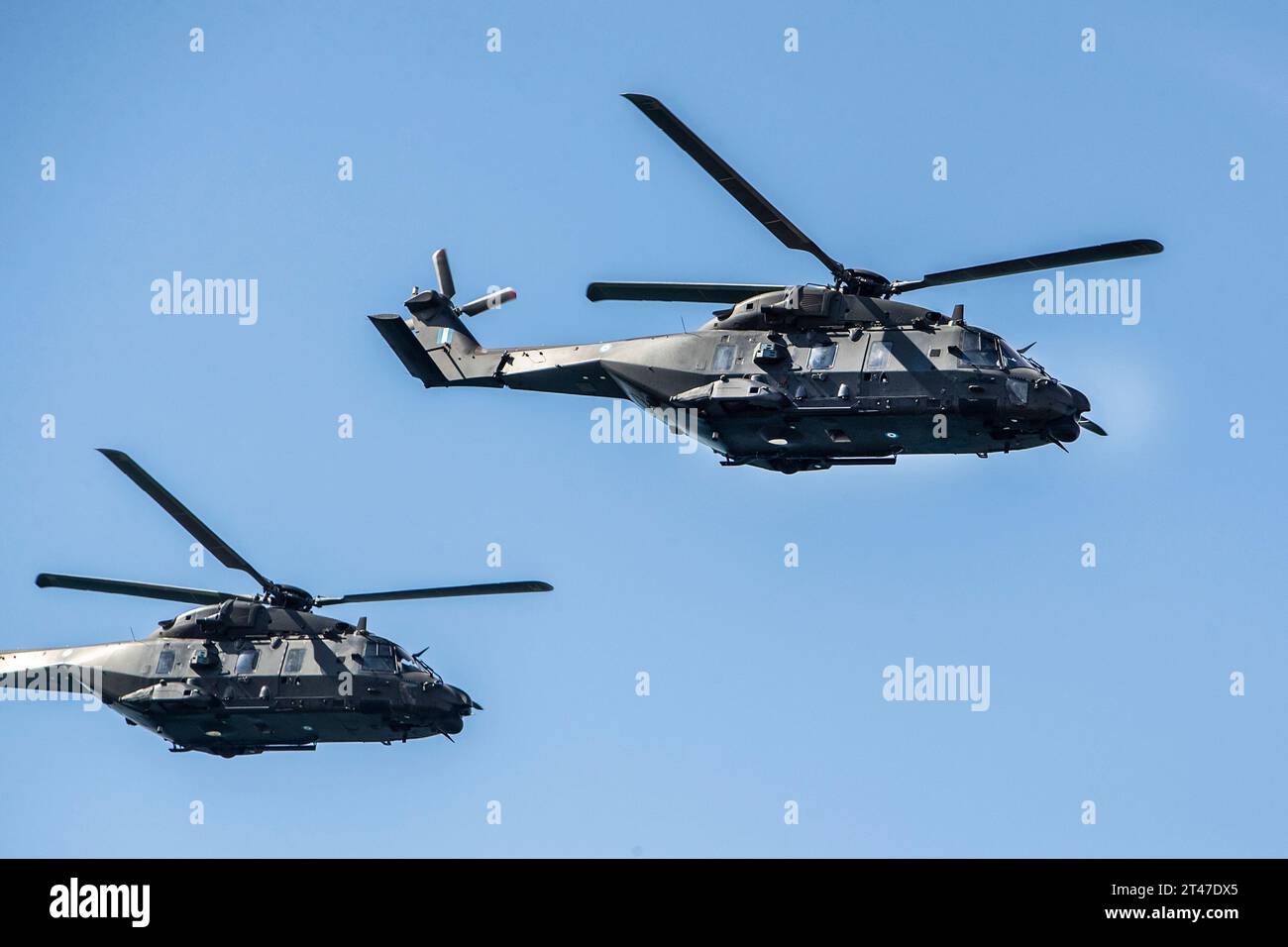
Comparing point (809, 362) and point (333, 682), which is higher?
point (809, 362)

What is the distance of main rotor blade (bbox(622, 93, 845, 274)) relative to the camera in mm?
41825

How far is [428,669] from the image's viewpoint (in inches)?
2008

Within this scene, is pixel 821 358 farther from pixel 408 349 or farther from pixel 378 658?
pixel 378 658

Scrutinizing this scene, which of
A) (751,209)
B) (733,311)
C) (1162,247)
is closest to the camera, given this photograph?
(1162,247)

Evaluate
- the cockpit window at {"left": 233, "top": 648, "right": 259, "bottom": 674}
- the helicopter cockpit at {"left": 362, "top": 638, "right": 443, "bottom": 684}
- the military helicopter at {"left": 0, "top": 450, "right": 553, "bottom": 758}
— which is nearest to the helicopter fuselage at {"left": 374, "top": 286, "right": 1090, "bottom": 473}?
the military helicopter at {"left": 0, "top": 450, "right": 553, "bottom": 758}

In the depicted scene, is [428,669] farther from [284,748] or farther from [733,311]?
[733,311]

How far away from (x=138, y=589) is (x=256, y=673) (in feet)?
12.0

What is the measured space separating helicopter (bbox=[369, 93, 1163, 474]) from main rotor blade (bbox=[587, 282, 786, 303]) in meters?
0.04

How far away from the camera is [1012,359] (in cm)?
4378

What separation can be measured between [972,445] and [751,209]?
688 centimetres
